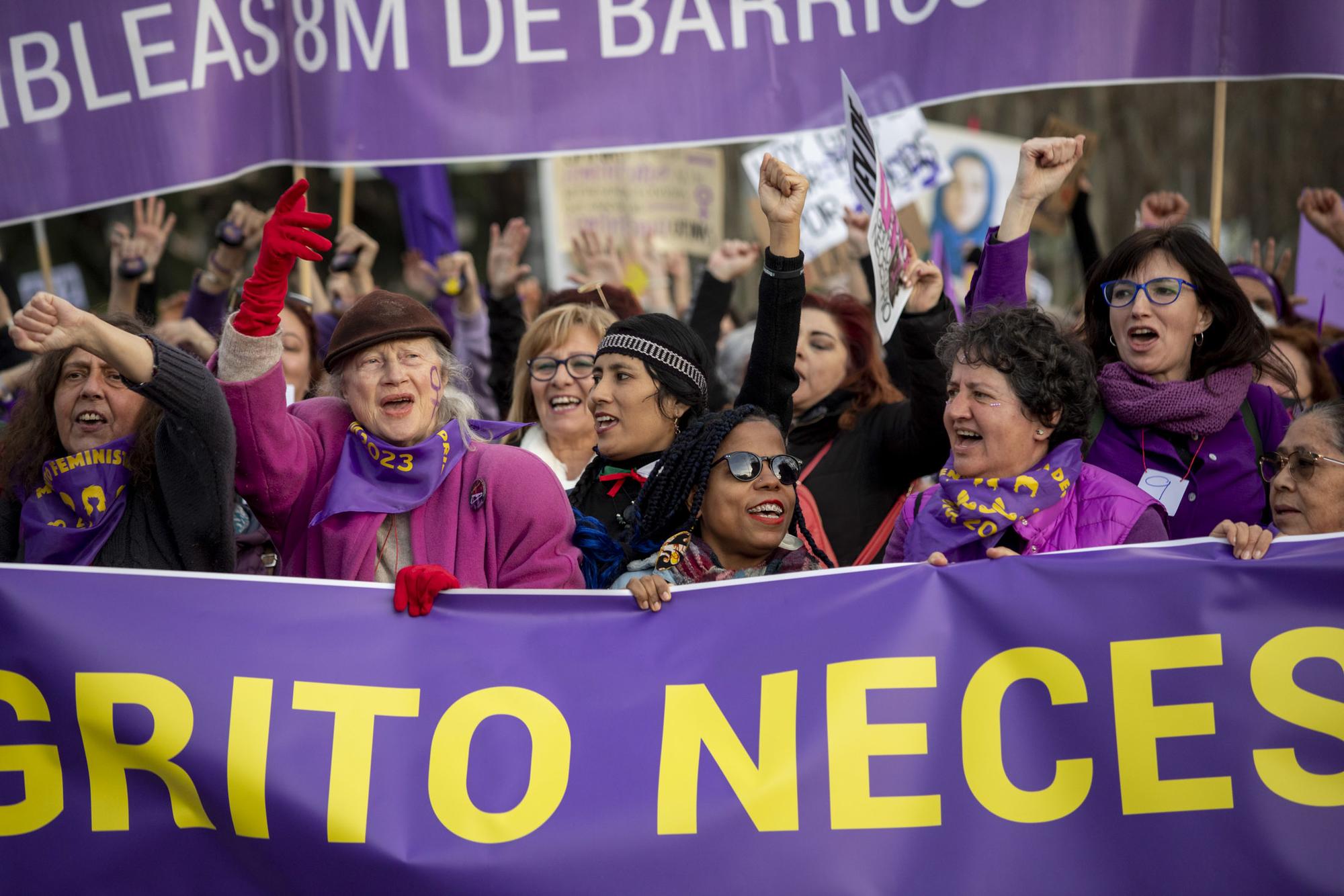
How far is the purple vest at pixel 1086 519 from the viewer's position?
11.8 ft

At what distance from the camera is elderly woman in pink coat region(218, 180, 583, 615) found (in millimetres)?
3562

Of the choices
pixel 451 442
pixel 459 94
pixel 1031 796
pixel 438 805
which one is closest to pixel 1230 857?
pixel 1031 796

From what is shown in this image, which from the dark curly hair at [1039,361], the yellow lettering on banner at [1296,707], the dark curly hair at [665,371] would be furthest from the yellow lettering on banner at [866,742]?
the dark curly hair at [665,371]

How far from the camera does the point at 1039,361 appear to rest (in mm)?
3748

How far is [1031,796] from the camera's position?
3.21 m

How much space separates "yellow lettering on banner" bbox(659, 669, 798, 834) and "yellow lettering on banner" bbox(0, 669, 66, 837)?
129cm

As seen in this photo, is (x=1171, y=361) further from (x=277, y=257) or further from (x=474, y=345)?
(x=474, y=345)

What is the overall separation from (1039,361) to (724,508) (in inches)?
32.4

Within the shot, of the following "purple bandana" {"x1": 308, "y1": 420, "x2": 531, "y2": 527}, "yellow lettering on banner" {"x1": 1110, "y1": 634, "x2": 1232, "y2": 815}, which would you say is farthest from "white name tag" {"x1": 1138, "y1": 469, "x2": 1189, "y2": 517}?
"purple bandana" {"x1": 308, "y1": 420, "x2": 531, "y2": 527}

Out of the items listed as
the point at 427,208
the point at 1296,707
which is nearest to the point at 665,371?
the point at 1296,707

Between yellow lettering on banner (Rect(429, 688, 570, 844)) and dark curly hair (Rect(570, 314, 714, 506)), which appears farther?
dark curly hair (Rect(570, 314, 714, 506))

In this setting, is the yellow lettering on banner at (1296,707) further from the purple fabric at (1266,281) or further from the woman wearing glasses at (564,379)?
the purple fabric at (1266,281)

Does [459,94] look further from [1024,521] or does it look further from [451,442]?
[1024,521]

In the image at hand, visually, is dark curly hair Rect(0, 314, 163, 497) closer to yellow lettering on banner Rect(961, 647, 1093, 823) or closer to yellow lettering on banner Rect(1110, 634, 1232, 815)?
yellow lettering on banner Rect(961, 647, 1093, 823)
